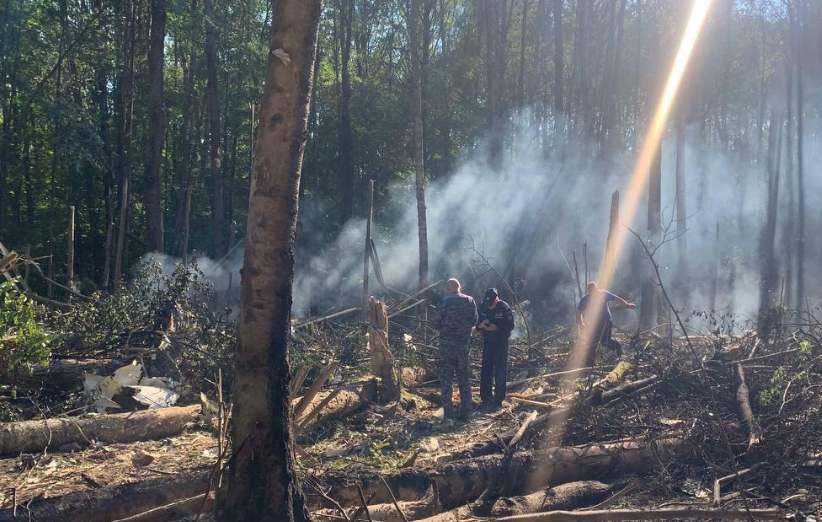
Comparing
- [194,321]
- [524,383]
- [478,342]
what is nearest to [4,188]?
[194,321]

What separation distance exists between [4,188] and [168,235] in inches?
217

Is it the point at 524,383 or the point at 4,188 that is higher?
the point at 4,188

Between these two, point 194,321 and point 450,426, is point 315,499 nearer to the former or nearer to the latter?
point 450,426

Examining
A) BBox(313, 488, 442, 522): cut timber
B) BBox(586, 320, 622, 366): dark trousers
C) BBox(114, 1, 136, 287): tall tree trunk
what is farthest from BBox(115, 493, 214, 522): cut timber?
BBox(114, 1, 136, 287): tall tree trunk

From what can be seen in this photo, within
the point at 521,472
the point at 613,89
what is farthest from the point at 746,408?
the point at 613,89

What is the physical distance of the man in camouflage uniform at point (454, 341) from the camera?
367 inches

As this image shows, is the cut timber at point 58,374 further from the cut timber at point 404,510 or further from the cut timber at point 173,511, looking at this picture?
the cut timber at point 404,510

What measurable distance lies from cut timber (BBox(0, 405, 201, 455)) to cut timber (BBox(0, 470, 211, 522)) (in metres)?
2.38

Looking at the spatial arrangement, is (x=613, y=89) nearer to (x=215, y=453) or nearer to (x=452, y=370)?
(x=452, y=370)

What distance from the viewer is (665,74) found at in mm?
30562

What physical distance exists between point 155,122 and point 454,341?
12.2 meters

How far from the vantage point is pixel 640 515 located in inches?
197

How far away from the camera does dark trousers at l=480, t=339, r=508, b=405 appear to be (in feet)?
32.1

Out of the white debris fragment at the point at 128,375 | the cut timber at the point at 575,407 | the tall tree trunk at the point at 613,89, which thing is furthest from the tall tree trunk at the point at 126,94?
the tall tree trunk at the point at 613,89
